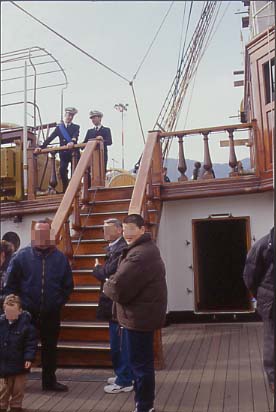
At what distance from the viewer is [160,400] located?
320cm

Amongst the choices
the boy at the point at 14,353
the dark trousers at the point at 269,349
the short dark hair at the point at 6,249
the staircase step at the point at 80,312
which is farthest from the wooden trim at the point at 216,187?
the dark trousers at the point at 269,349

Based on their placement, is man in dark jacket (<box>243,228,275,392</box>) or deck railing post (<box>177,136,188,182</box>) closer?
man in dark jacket (<box>243,228,275,392</box>)

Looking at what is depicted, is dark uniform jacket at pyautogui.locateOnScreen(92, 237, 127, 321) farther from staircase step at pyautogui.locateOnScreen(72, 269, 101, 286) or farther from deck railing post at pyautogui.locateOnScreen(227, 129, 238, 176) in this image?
deck railing post at pyautogui.locateOnScreen(227, 129, 238, 176)

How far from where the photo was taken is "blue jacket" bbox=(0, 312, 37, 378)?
121 inches

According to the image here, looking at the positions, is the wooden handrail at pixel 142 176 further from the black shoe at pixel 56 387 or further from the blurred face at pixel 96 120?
the black shoe at pixel 56 387

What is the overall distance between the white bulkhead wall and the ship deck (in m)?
1.12

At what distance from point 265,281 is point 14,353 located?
163 cm

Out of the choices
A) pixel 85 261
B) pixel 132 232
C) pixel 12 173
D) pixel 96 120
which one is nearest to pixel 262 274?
pixel 132 232

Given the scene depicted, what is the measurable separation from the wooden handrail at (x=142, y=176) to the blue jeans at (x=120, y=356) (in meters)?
1.18

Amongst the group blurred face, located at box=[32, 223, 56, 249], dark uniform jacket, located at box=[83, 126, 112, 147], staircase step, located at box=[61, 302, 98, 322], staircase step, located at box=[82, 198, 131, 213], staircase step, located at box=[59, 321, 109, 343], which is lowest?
staircase step, located at box=[59, 321, 109, 343]

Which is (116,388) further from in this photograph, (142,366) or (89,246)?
(89,246)

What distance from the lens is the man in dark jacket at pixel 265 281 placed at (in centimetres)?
241

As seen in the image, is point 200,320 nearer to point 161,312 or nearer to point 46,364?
point 46,364

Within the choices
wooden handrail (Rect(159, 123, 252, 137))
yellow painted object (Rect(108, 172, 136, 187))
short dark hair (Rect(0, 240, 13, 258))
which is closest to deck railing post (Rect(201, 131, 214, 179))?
wooden handrail (Rect(159, 123, 252, 137))
